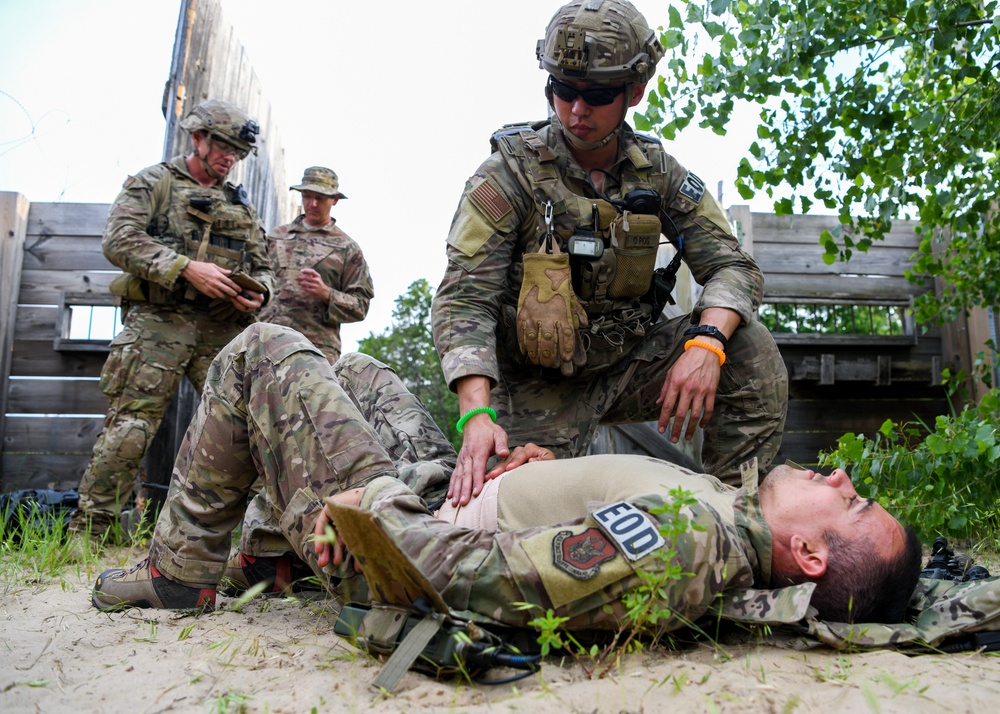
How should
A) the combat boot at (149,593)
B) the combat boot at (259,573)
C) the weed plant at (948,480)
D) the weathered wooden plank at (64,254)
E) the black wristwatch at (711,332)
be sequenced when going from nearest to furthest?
the combat boot at (149,593) → the combat boot at (259,573) → the black wristwatch at (711,332) → the weed plant at (948,480) → the weathered wooden plank at (64,254)

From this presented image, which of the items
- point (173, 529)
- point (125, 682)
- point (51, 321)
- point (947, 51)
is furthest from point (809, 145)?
point (51, 321)

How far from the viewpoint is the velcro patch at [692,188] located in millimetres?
3002

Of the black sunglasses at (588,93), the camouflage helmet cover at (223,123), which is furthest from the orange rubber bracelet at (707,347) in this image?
the camouflage helmet cover at (223,123)

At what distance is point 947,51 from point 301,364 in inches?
104

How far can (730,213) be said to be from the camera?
19.1 feet

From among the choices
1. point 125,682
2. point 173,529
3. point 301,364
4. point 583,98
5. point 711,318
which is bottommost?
point 125,682

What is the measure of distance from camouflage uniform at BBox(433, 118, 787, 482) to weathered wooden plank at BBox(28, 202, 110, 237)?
4123mm

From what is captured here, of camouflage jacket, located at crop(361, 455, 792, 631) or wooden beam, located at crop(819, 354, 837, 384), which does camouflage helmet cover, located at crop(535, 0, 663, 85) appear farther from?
wooden beam, located at crop(819, 354, 837, 384)

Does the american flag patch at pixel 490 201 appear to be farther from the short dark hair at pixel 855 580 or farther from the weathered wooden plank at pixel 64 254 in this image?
the weathered wooden plank at pixel 64 254

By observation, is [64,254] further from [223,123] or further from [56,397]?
[223,123]

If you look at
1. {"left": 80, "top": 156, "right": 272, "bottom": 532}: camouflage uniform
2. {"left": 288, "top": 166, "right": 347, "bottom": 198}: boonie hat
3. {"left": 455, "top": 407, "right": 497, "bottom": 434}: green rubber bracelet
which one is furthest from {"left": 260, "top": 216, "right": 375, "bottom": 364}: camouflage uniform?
{"left": 455, "top": 407, "right": 497, "bottom": 434}: green rubber bracelet

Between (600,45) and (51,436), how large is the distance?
481cm

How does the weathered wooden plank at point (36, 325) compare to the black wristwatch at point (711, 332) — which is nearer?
the black wristwatch at point (711, 332)

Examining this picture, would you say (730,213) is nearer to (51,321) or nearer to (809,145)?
(809,145)
